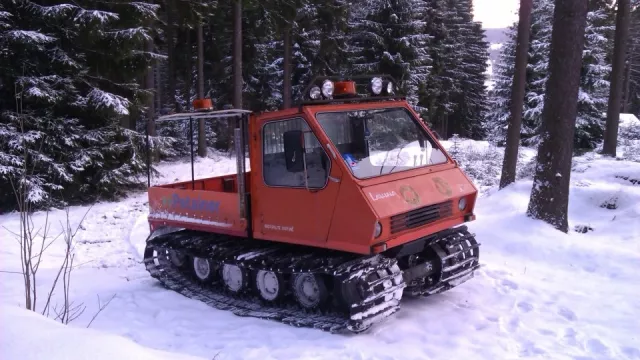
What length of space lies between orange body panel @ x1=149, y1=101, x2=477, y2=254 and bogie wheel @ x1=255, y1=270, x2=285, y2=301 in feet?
1.61

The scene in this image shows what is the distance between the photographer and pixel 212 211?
704 centimetres

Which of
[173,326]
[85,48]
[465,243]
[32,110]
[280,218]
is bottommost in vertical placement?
[173,326]

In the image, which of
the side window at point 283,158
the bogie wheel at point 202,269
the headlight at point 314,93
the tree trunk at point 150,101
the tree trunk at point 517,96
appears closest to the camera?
the side window at point 283,158

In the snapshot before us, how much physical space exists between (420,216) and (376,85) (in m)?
1.81

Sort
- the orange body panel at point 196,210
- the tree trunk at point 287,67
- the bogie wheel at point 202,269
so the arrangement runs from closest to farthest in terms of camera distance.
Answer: the orange body panel at point 196,210, the bogie wheel at point 202,269, the tree trunk at point 287,67

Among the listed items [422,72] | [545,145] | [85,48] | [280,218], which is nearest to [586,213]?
[545,145]

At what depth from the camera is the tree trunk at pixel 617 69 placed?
1744 cm

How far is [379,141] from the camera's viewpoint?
626 cm

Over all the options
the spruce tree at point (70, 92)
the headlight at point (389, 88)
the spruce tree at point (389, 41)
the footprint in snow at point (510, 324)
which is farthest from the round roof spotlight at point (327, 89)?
the spruce tree at point (389, 41)

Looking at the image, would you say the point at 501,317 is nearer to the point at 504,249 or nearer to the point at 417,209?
the point at 417,209

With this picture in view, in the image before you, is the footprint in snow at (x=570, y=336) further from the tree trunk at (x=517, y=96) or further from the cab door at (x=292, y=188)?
the tree trunk at (x=517, y=96)

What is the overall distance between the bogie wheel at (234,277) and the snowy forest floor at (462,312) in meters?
0.45

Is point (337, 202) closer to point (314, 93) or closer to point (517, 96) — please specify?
point (314, 93)

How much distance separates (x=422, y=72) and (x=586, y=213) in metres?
17.4
